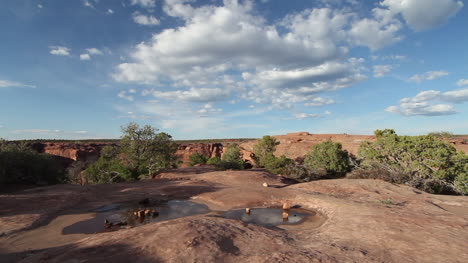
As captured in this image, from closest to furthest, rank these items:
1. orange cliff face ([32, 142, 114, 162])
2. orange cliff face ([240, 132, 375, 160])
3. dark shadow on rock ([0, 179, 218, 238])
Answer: dark shadow on rock ([0, 179, 218, 238])
orange cliff face ([240, 132, 375, 160])
orange cliff face ([32, 142, 114, 162])

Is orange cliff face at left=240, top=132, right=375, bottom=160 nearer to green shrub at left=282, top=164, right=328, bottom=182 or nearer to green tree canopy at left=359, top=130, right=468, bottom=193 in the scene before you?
green shrub at left=282, top=164, right=328, bottom=182

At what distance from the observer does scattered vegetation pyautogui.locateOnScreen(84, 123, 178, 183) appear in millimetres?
21875

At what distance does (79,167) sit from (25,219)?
31.2 metres

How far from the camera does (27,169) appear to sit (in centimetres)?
1889

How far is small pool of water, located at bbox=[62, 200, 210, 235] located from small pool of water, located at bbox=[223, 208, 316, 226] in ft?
4.52

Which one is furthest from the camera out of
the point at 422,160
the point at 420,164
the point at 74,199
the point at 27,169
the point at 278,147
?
the point at 278,147

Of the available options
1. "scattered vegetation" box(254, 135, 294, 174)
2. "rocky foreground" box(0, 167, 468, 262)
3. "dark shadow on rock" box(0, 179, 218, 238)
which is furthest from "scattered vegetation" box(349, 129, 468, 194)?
"dark shadow on rock" box(0, 179, 218, 238)

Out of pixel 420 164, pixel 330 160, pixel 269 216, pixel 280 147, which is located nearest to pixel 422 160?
pixel 420 164

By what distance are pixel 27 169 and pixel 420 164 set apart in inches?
1155

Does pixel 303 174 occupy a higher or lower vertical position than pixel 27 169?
lower

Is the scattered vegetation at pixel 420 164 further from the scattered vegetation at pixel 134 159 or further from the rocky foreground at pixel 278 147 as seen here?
the scattered vegetation at pixel 134 159

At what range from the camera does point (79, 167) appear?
3466 centimetres

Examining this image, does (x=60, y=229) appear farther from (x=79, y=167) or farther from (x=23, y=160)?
(x=79, y=167)

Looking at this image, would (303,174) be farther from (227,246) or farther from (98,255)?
(98,255)
